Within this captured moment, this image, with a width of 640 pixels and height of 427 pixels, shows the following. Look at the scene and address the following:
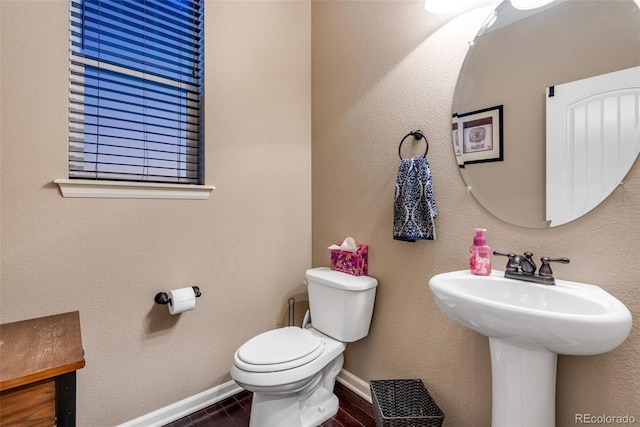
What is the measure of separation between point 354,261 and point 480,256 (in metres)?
0.72

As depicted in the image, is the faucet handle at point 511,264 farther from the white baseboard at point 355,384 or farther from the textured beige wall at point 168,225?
the textured beige wall at point 168,225

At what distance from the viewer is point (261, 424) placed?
1.44 m

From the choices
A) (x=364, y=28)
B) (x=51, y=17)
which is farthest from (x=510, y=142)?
(x=51, y=17)

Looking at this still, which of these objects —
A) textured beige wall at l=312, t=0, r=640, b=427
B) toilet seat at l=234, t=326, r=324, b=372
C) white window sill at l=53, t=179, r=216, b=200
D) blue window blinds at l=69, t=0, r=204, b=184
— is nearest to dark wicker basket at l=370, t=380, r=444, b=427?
textured beige wall at l=312, t=0, r=640, b=427

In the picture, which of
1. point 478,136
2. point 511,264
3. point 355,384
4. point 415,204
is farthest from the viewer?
point 355,384

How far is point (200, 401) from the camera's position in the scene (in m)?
1.69

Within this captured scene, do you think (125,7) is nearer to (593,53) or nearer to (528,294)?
(593,53)

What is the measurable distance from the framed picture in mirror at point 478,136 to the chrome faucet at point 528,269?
40cm

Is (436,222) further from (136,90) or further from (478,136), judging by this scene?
(136,90)

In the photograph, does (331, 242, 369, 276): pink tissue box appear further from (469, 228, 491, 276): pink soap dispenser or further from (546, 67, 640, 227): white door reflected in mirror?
(546, 67, 640, 227): white door reflected in mirror

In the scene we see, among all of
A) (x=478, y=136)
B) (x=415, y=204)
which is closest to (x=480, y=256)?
(x=415, y=204)

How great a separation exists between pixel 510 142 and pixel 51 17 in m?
1.95

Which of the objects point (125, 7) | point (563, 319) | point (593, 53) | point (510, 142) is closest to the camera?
point (563, 319)

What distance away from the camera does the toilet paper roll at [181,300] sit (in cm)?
150
